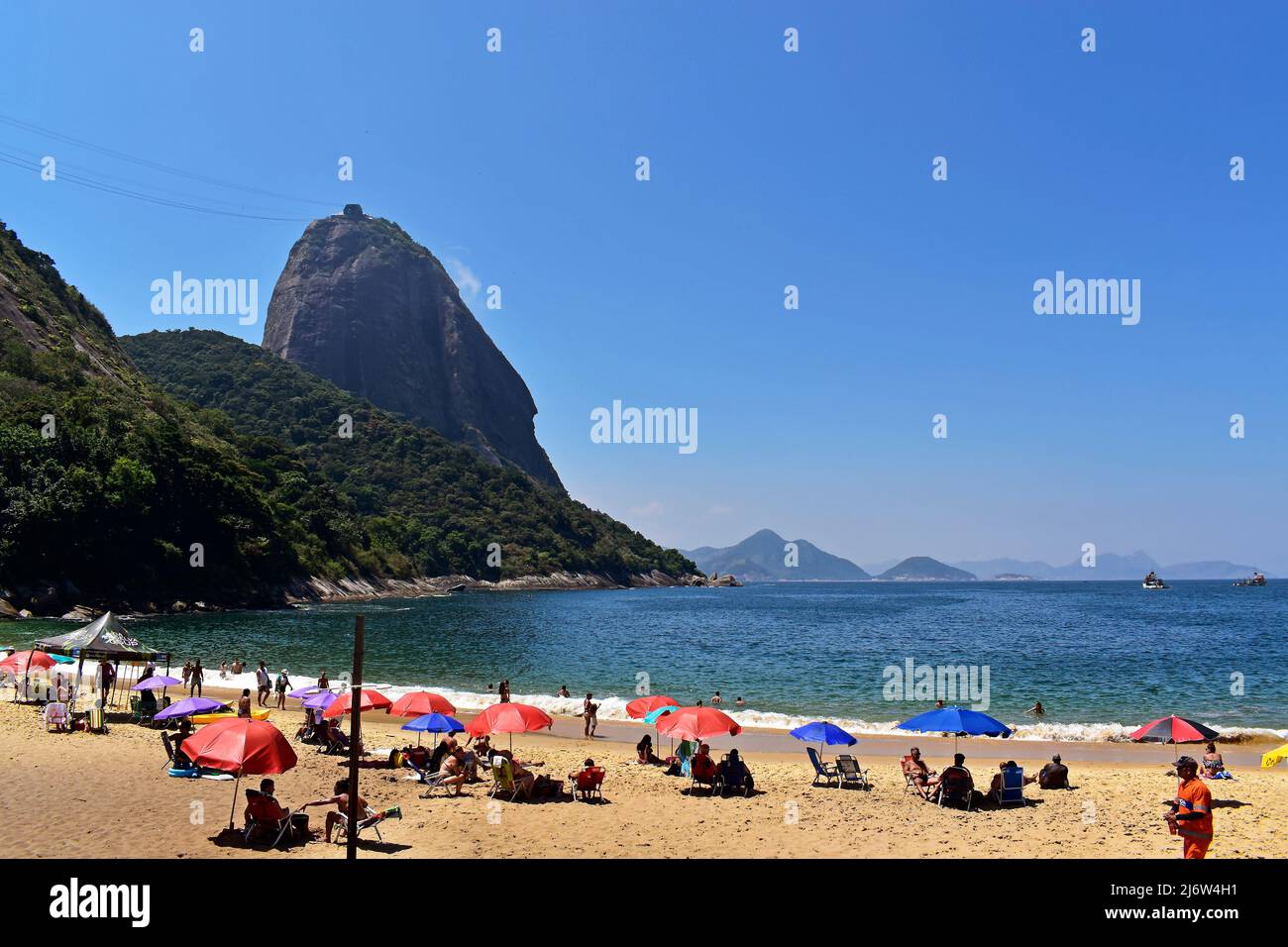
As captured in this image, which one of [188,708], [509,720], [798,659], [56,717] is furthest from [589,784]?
[798,659]

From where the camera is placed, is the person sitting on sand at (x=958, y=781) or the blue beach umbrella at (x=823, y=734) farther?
the blue beach umbrella at (x=823, y=734)

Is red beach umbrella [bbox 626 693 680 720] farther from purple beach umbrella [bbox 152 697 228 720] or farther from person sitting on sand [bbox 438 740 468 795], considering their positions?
purple beach umbrella [bbox 152 697 228 720]

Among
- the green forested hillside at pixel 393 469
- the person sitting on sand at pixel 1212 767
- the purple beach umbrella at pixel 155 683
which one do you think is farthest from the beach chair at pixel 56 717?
the green forested hillside at pixel 393 469

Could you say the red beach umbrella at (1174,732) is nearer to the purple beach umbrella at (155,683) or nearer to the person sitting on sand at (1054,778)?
the person sitting on sand at (1054,778)

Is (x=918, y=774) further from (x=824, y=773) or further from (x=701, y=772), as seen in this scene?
(x=701, y=772)

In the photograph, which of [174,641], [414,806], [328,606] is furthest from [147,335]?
[414,806]

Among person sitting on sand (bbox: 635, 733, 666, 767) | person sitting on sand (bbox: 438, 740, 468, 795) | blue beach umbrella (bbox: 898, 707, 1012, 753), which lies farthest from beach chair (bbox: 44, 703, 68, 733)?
blue beach umbrella (bbox: 898, 707, 1012, 753)
